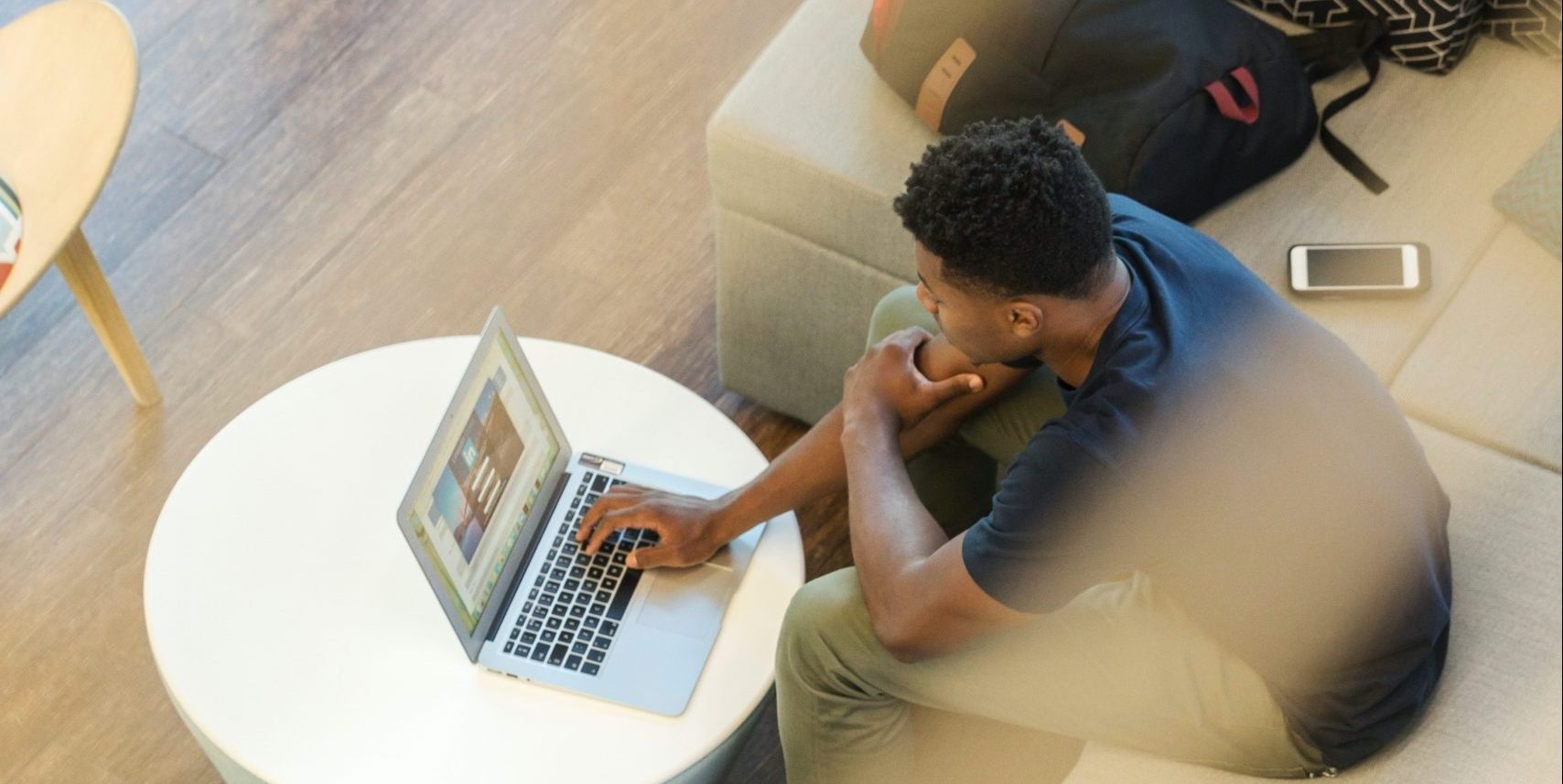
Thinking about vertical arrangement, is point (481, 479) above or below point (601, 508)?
above

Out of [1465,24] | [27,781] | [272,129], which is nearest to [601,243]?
[272,129]

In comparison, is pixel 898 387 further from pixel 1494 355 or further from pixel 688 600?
pixel 1494 355

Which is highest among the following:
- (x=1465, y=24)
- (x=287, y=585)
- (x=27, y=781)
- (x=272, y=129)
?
(x=1465, y=24)

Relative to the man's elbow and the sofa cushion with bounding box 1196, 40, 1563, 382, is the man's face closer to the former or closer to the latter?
the man's elbow

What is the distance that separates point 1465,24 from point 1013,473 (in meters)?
1.00

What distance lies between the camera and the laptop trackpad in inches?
58.6

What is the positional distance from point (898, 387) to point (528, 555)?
393 mm

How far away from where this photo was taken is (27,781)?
173 centimetres

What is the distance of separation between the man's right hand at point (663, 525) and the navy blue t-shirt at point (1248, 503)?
13.1 inches

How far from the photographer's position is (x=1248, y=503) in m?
1.19

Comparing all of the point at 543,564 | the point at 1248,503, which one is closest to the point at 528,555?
the point at 543,564

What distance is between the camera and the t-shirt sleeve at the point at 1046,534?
121cm

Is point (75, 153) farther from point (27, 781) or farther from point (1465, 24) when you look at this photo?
point (1465, 24)

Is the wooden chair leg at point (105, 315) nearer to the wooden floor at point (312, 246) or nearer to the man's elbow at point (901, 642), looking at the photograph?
the wooden floor at point (312, 246)
